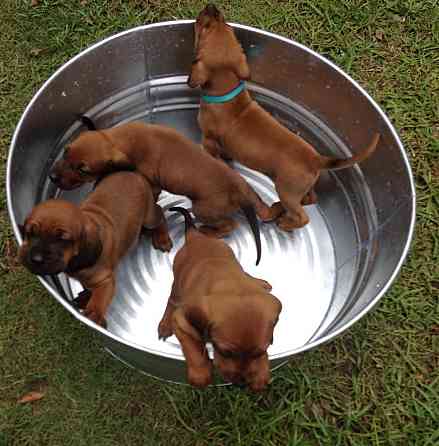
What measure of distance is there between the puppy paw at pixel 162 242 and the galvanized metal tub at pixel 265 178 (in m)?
0.05

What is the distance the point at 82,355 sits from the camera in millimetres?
3621

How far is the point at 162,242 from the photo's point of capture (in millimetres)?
3857

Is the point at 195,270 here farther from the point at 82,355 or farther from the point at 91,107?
the point at 91,107

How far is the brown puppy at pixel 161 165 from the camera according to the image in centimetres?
328


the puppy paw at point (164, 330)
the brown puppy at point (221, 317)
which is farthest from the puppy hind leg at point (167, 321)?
the brown puppy at point (221, 317)

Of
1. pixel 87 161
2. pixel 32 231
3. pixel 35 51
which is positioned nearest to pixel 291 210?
pixel 87 161

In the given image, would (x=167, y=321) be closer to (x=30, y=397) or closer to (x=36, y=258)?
(x=30, y=397)

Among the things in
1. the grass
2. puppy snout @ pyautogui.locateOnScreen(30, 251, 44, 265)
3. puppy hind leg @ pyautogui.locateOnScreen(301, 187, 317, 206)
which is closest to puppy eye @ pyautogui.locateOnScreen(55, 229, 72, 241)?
puppy snout @ pyautogui.locateOnScreen(30, 251, 44, 265)

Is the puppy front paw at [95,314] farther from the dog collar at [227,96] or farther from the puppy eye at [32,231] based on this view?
the dog collar at [227,96]

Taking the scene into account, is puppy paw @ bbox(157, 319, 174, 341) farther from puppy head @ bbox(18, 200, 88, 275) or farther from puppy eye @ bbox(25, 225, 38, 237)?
puppy eye @ bbox(25, 225, 38, 237)

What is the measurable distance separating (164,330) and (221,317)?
1156 millimetres

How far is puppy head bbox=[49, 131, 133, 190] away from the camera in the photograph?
10.7 ft

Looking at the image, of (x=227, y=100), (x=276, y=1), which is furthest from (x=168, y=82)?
(x=276, y=1)

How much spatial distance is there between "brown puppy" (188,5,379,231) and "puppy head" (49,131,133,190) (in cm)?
60
